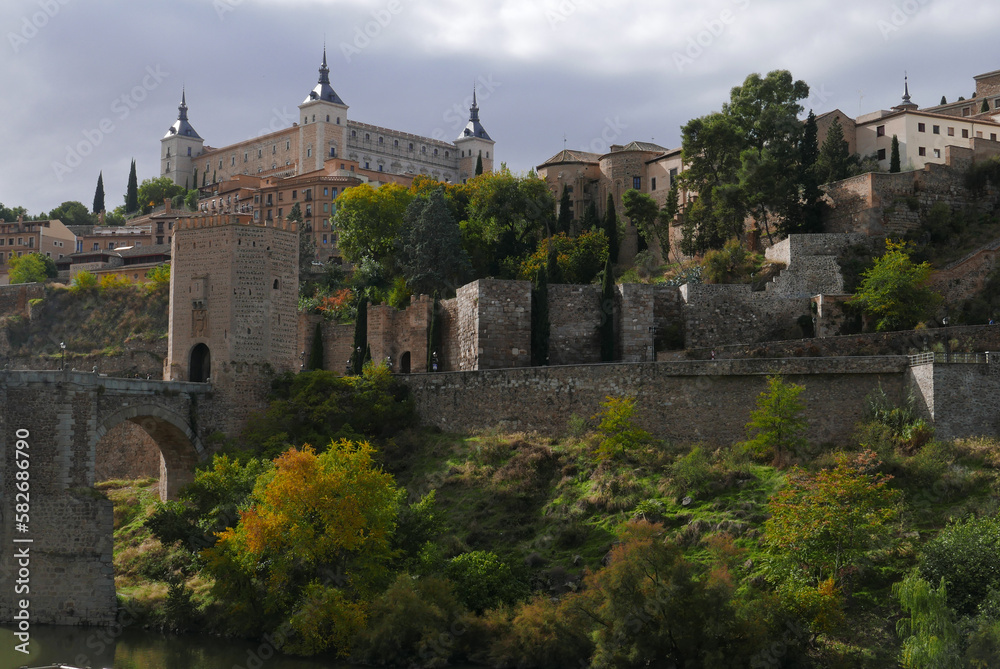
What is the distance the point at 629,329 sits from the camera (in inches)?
1964

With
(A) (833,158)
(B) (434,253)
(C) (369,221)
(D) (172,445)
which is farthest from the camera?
(C) (369,221)

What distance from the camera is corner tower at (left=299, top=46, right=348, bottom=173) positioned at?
385ft

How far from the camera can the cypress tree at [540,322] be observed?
4919cm

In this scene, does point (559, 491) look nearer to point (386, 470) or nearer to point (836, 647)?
point (386, 470)

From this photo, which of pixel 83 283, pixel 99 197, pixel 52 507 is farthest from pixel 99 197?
pixel 52 507

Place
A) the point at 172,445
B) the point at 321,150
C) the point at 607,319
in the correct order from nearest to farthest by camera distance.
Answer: the point at 172,445 < the point at 607,319 < the point at 321,150

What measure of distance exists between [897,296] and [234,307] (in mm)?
25715

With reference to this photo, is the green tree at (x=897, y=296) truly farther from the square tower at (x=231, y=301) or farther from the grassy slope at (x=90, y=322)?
the grassy slope at (x=90, y=322)

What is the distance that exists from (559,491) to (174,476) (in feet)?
52.4

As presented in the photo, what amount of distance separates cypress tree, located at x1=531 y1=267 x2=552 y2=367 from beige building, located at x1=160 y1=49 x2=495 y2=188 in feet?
214

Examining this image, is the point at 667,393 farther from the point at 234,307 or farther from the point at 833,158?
the point at 833,158

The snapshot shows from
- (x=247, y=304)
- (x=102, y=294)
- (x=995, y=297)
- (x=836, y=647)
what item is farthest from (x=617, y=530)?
(x=102, y=294)

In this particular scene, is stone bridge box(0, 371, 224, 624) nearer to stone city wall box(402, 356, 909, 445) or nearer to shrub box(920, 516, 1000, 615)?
stone city wall box(402, 356, 909, 445)

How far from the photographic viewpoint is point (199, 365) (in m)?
48.2
